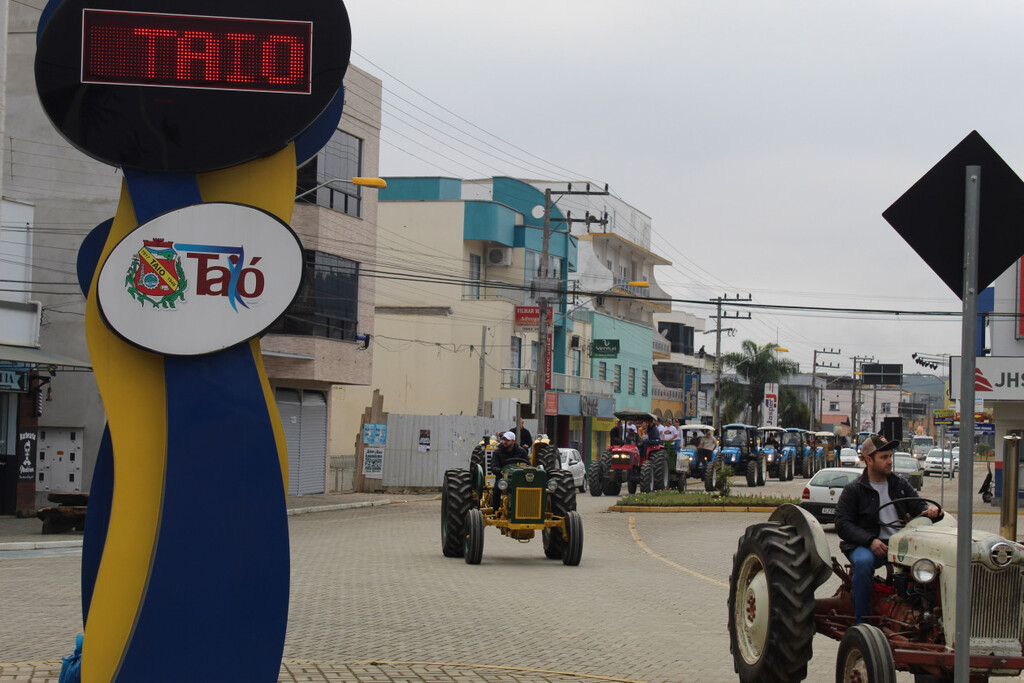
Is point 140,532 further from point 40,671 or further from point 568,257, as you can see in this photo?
point 568,257

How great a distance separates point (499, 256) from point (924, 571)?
49142mm

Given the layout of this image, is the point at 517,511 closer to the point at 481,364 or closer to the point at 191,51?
the point at 191,51

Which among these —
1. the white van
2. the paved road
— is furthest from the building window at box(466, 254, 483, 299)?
the white van

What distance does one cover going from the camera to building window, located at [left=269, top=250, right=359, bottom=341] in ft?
111

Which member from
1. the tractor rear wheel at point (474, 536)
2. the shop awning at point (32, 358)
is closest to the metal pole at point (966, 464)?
the tractor rear wheel at point (474, 536)

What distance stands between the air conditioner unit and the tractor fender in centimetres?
4741

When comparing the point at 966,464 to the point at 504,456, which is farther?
the point at 504,456

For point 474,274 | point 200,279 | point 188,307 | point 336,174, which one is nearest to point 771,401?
point 474,274

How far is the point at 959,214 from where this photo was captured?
5.50 meters

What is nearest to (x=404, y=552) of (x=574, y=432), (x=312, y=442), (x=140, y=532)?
(x=140, y=532)

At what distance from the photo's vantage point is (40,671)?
8688mm

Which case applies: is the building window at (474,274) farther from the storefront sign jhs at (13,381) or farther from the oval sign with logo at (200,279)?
the oval sign with logo at (200,279)

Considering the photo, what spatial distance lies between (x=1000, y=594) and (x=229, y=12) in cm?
602

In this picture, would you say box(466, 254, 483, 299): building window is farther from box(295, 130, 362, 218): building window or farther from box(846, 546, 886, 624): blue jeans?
box(846, 546, 886, 624): blue jeans
